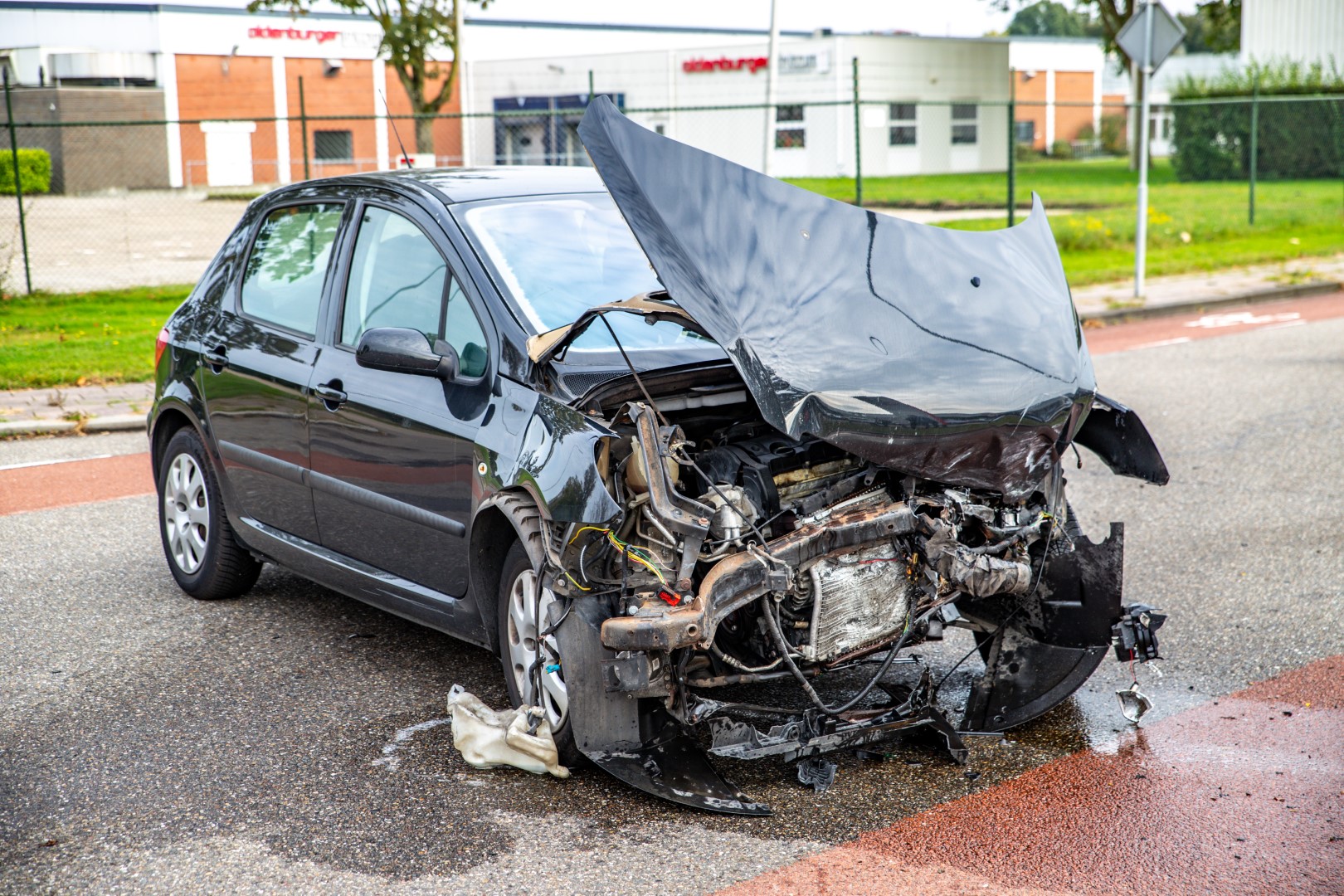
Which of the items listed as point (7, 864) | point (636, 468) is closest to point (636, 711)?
point (636, 468)

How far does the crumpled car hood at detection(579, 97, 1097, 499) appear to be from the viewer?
398 cm

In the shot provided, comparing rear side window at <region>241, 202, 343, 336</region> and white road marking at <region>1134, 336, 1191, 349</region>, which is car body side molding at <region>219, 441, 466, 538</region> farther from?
white road marking at <region>1134, 336, 1191, 349</region>

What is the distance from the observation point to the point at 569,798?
13.5ft

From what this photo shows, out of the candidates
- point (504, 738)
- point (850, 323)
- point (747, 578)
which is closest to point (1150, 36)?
point (850, 323)

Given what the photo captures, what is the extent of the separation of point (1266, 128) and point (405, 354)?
3650cm

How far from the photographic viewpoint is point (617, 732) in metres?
4.01

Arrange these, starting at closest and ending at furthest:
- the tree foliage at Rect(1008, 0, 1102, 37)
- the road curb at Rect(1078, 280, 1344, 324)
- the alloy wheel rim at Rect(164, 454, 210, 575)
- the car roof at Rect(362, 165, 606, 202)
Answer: the car roof at Rect(362, 165, 606, 202) → the alloy wheel rim at Rect(164, 454, 210, 575) → the road curb at Rect(1078, 280, 1344, 324) → the tree foliage at Rect(1008, 0, 1102, 37)

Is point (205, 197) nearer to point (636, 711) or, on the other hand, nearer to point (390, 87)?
point (390, 87)

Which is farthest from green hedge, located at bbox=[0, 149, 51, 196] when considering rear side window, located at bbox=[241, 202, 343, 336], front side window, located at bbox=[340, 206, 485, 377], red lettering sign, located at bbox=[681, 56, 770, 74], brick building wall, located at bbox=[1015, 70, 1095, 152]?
brick building wall, located at bbox=[1015, 70, 1095, 152]

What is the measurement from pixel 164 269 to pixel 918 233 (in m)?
18.7

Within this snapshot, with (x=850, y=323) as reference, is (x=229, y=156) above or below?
above

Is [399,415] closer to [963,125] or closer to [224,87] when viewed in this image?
[224,87]

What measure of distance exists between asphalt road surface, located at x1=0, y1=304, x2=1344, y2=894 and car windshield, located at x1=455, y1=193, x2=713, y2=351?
53.5 inches

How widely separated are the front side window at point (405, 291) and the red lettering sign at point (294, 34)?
53474 mm
